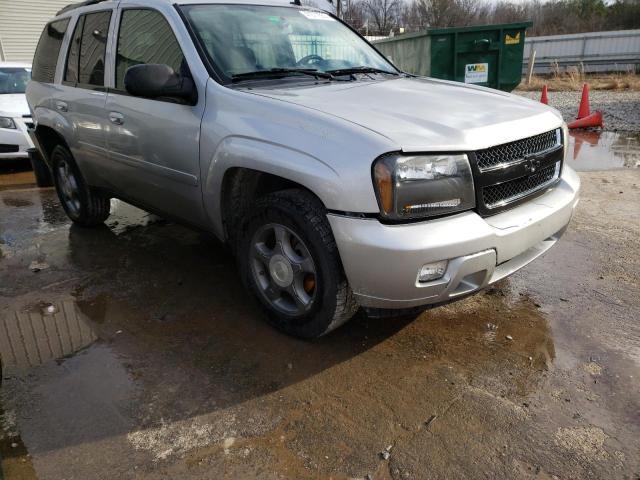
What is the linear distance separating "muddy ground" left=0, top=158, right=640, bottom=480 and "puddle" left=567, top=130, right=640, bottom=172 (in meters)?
3.56

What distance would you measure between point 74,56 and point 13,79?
5.58 metres

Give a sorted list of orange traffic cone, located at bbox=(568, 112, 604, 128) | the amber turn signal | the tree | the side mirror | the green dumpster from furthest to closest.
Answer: the tree, orange traffic cone, located at bbox=(568, 112, 604, 128), the green dumpster, the side mirror, the amber turn signal

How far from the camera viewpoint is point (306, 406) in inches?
99.3

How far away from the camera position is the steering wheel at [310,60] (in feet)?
11.4

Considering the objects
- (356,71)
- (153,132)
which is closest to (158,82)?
(153,132)

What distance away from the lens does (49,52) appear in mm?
4891

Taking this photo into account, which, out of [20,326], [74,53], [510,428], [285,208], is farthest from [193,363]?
[74,53]

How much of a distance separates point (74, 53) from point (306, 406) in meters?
3.64

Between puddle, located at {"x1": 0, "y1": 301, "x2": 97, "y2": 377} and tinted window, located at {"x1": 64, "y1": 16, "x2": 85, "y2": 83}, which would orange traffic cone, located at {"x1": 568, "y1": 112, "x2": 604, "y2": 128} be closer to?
tinted window, located at {"x1": 64, "y1": 16, "x2": 85, "y2": 83}

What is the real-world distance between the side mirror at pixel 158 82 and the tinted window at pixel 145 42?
0.67 feet

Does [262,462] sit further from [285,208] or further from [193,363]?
[285,208]

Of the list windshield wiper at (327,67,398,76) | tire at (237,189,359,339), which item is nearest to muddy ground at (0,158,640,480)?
tire at (237,189,359,339)

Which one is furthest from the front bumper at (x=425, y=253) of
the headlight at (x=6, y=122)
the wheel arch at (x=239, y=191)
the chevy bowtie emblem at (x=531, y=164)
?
the headlight at (x=6, y=122)

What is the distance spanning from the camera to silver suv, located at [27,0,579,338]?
2.39 meters
